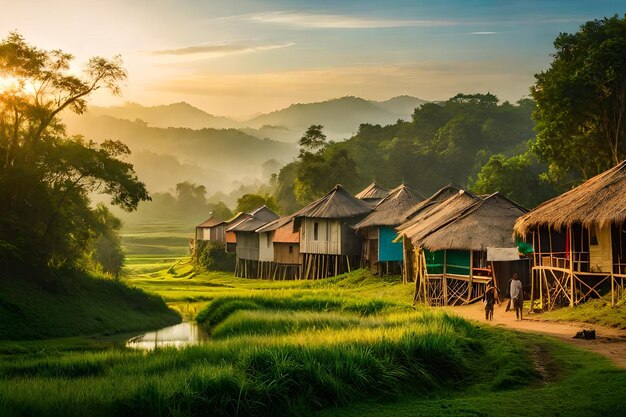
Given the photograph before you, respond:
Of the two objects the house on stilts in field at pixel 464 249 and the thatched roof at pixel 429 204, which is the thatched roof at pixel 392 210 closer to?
the thatched roof at pixel 429 204

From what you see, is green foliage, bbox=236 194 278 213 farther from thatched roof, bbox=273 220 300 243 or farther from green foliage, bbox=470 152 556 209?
green foliage, bbox=470 152 556 209

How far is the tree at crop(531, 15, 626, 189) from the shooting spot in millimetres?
41000

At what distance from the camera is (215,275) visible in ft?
222

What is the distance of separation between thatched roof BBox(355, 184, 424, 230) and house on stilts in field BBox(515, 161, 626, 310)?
1907cm

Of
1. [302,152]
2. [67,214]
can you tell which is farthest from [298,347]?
[302,152]

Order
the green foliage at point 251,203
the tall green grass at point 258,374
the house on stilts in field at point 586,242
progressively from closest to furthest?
the tall green grass at point 258,374
the house on stilts in field at point 586,242
the green foliage at point 251,203

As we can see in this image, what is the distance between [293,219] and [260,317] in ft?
106

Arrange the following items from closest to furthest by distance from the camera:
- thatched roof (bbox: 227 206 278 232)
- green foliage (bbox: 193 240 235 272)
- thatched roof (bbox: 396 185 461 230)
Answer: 1. thatched roof (bbox: 396 185 461 230)
2. thatched roof (bbox: 227 206 278 232)
3. green foliage (bbox: 193 240 235 272)

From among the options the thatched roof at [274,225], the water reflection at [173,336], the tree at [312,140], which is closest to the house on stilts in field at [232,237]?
the thatched roof at [274,225]

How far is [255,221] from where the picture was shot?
2633 inches

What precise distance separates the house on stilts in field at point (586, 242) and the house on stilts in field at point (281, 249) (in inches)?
1249

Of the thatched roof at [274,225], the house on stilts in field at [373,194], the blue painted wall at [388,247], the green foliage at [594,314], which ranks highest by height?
the house on stilts in field at [373,194]

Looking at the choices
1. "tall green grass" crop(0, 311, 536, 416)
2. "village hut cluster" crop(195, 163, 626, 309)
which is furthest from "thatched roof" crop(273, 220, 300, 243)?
"tall green grass" crop(0, 311, 536, 416)

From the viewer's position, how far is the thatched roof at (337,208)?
51.0 m
